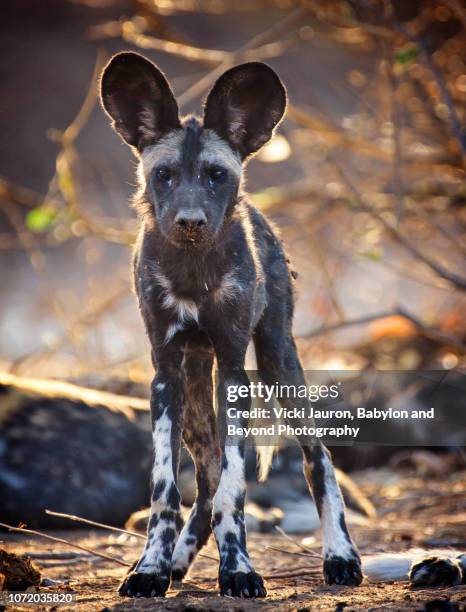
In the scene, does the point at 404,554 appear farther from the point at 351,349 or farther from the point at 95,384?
the point at 351,349

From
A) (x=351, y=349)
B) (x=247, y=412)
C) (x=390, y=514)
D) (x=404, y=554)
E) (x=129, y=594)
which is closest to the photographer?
(x=129, y=594)

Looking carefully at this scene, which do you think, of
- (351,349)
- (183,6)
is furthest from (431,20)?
(351,349)

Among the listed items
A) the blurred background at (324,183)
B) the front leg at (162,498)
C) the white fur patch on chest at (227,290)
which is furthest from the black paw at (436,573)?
the blurred background at (324,183)

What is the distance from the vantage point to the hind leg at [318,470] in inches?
134

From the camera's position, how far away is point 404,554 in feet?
11.8

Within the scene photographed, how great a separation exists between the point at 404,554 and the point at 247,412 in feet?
2.84

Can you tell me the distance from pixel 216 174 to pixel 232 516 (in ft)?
4.02

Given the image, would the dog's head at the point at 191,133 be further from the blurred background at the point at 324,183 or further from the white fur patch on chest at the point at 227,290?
the blurred background at the point at 324,183

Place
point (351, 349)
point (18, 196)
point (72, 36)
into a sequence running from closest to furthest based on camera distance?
1. point (18, 196)
2. point (351, 349)
3. point (72, 36)

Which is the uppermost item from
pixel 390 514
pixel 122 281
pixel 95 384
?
pixel 122 281

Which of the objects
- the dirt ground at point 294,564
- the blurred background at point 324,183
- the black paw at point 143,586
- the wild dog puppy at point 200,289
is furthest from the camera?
the blurred background at point 324,183

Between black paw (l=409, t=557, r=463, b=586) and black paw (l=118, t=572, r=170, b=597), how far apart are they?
Answer: 831mm

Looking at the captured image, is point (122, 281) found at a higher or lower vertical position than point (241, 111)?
higher

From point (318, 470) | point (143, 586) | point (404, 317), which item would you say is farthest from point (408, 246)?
point (143, 586)
